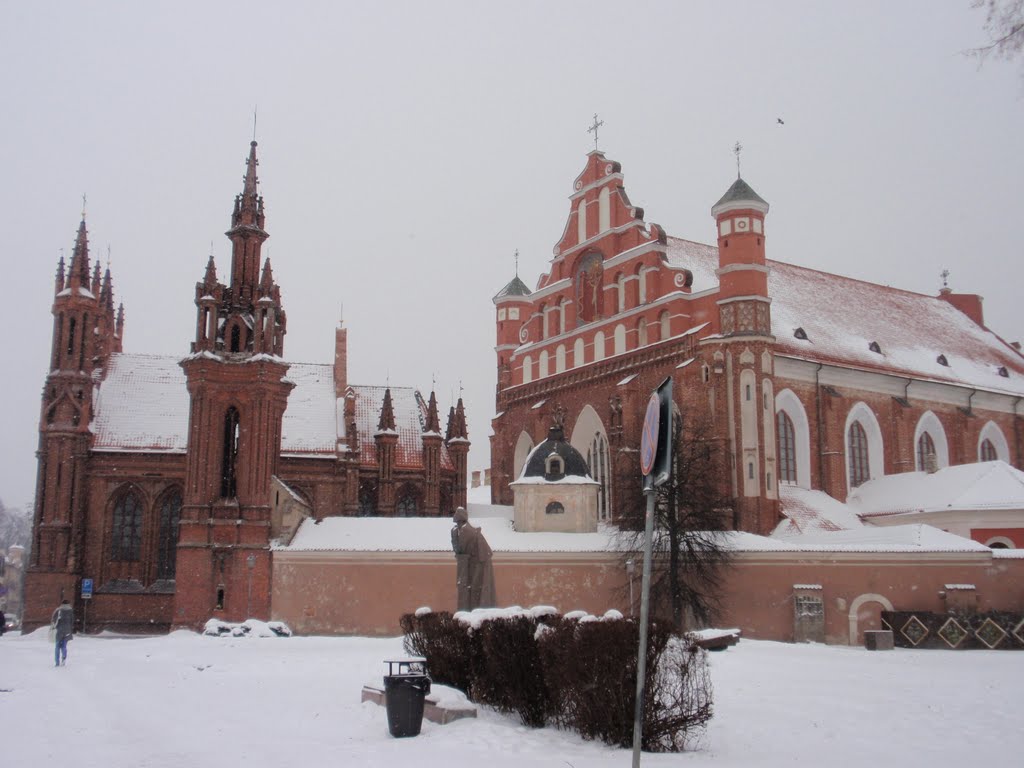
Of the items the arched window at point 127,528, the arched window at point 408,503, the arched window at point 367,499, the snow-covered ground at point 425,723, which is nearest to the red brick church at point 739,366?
the arched window at point 408,503

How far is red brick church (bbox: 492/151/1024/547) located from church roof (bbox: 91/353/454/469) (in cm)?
530

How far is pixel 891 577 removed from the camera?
33.6 meters

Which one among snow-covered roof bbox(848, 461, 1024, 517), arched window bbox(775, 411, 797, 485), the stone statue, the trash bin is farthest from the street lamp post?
snow-covered roof bbox(848, 461, 1024, 517)

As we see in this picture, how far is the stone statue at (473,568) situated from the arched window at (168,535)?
86.7 feet

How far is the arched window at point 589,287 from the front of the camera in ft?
148

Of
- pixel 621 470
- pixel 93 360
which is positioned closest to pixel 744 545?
pixel 621 470

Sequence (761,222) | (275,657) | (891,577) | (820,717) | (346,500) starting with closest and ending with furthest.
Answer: (820,717), (275,657), (891,577), (761,222), (346,500)

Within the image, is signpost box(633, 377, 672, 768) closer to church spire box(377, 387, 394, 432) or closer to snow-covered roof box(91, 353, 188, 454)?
snow-covered roof box(91, 353, 188, 454)

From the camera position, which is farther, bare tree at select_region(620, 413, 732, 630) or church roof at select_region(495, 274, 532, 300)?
church roof at select_region(495, 274, 532, 300)

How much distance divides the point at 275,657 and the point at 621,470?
17608 millimetres

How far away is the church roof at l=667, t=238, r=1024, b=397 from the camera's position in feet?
145

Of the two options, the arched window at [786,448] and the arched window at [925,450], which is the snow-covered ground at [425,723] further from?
the arched window at [925,450]

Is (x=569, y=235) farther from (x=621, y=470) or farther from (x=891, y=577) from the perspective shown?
(x=891, y=577)

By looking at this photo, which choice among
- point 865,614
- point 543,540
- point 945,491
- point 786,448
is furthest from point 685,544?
point 945,491
